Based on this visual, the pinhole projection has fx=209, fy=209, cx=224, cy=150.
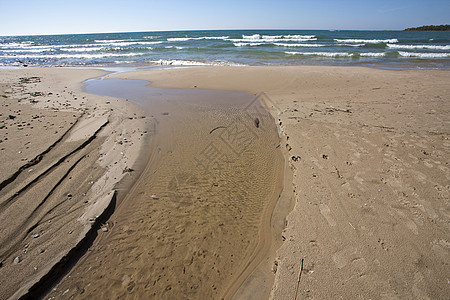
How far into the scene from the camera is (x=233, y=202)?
3434mm

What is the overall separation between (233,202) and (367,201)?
1.99m

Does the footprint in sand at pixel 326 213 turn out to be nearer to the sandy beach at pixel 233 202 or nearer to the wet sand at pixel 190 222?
the sandy beach at pixel 233 202

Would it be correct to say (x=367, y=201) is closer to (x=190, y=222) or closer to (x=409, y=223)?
(x=409, y=223)

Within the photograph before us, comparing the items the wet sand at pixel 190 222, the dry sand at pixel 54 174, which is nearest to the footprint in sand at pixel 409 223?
the wet sand at pixel 190 222

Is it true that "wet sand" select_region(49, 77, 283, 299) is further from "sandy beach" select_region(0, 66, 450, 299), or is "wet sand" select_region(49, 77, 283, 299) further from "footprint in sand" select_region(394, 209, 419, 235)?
"footprint in sand" select_region(394, 209, 419, 235)

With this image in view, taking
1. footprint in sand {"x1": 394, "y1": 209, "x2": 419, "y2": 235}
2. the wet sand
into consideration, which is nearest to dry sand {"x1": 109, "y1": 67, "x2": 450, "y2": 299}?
footprint in sand {"x1": 394, "y1": 209, "x2": 419, "y2": 235}

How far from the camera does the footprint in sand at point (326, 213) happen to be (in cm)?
280

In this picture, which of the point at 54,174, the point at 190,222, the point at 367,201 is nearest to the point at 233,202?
the point at 190,222

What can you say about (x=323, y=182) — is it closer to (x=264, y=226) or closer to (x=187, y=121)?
(x=264, y=226)

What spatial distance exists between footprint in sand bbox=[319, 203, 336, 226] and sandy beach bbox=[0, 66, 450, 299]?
0.07 feet

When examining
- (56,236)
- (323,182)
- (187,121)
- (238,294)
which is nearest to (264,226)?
(238,294)

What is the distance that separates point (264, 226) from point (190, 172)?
1.82 m

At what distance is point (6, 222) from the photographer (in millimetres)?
2996

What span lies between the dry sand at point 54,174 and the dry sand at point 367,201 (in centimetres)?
281
